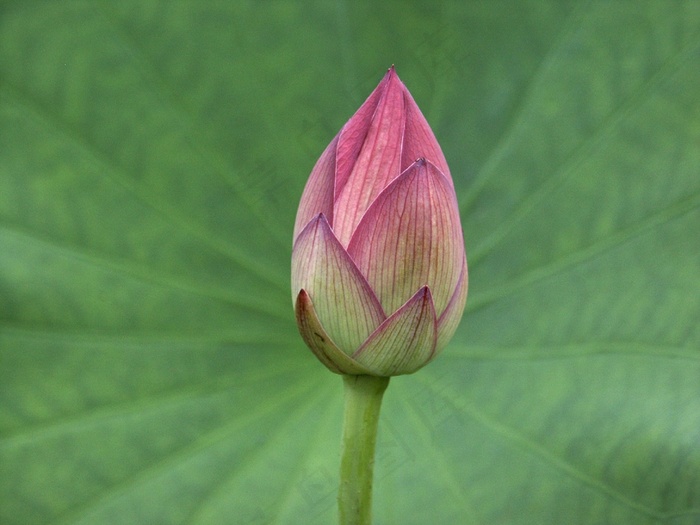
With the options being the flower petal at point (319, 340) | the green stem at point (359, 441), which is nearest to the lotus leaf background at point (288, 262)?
the green stem at point (359, 441)

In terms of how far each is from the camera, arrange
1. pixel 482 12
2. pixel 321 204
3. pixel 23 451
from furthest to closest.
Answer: pixel 482 12, pixel 23 451, pixel 321 204

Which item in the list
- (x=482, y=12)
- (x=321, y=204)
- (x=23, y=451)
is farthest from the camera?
(x=482, y=12)

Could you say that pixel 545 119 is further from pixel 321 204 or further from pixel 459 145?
pixel 321 204

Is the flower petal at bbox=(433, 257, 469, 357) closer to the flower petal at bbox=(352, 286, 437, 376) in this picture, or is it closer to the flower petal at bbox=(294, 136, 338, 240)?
the flower petal at bbox=(352, 286, 437, 376)

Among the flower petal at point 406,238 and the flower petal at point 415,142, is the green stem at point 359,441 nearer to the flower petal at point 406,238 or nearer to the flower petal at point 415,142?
the flower petal at point 406,238

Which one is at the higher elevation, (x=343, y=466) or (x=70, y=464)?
(x=70, y=464)

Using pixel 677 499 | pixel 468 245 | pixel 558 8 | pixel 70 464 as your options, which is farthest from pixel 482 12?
pixel 70 464

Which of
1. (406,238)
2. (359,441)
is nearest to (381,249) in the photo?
(406,238)
